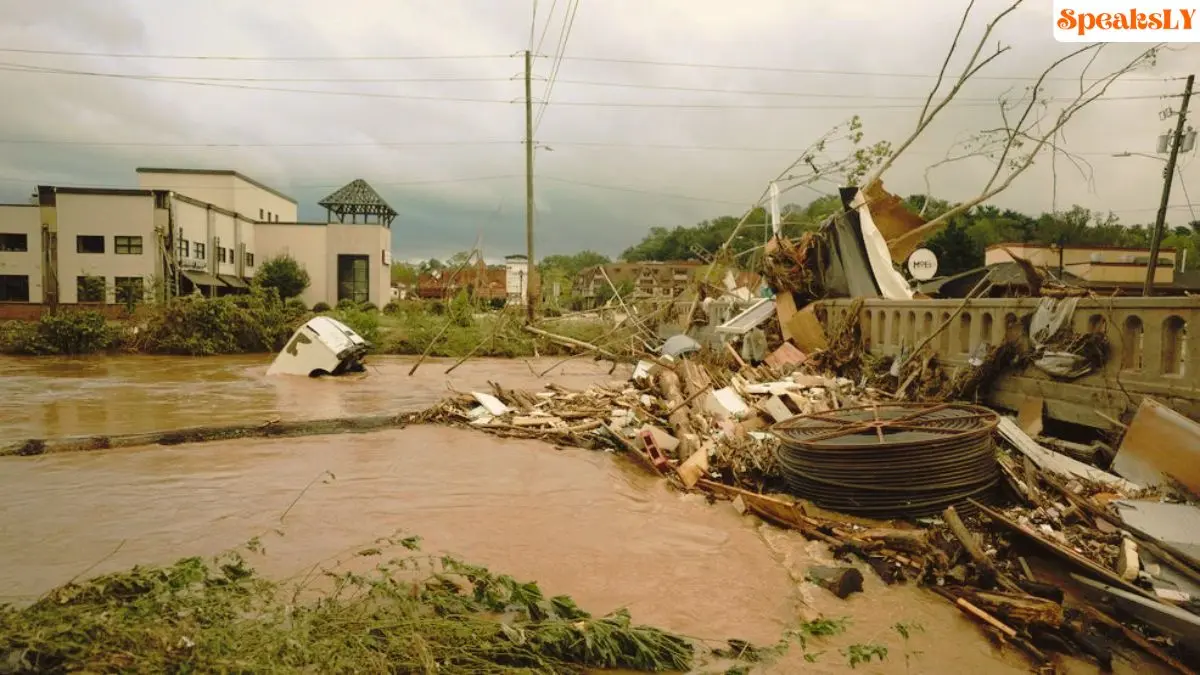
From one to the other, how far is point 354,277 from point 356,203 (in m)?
5.70

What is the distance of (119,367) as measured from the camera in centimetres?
1869

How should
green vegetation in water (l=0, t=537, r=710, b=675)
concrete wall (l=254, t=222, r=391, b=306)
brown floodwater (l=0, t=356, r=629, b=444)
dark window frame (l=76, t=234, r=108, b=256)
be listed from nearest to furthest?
green vegetation in water (l=0, t=537, r=710, b=675)
brown floodwater (l=0, t=356, r=629, b=444)
dark window frame (l=76, t=234, r=108, b=256)
concrete wall (l=254, t=222, r=391, b=306)

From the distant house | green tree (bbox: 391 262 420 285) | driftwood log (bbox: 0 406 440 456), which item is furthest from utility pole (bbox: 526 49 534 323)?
green tree (bbox: 391 262 420 285)

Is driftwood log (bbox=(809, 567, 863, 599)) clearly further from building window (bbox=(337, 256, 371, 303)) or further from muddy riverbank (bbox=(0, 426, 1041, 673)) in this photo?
building window (bbox=(337, 256, 371, 303))

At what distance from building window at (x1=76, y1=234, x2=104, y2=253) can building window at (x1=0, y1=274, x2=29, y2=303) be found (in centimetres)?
319

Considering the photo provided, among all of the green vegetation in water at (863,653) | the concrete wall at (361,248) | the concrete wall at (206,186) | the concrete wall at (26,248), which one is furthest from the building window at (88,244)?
the green vegetation in water at (863,653)

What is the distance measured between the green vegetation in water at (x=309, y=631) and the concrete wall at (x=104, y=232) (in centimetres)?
3858

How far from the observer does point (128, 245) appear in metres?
36.6

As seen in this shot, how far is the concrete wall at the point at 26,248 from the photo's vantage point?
3597 centimetres

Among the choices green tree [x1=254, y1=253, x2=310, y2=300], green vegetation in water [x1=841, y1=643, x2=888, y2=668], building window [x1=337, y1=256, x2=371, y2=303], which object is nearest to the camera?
green vegetation in water [x1=841, y1=643, x2=888, y2=668]

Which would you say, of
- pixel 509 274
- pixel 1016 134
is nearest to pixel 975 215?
pixel 509 274

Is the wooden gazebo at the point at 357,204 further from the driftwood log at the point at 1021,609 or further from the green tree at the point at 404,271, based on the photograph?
the driftwood log at the point at 1021,609

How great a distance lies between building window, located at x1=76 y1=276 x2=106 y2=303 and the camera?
31984 millimetres

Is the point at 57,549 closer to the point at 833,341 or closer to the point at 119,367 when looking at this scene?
the point at 833,341
